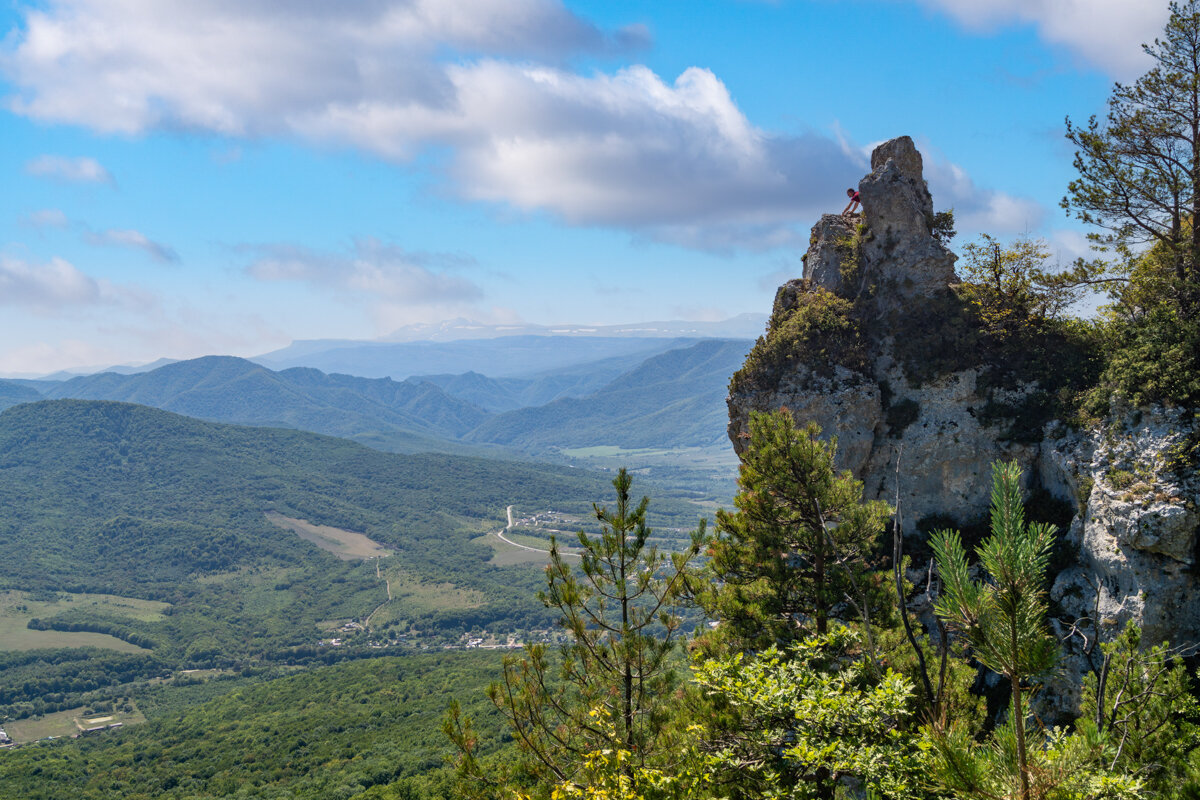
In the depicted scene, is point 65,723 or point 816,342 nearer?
point 816,342

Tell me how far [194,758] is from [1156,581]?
83.8 m

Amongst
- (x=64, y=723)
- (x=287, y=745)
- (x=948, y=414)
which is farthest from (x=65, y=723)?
(x=948, y=414)

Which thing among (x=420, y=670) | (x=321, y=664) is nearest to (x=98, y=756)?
(x=420, y=670)

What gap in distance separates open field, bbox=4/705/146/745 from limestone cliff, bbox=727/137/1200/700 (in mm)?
119698

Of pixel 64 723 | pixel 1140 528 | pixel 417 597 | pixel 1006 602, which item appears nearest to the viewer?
pixel 1006 602

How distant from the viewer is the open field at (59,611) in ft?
470

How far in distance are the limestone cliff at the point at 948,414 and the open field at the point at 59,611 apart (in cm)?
16105

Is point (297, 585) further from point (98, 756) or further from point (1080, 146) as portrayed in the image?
point (1080, 146)

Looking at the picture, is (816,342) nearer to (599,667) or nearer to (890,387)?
(890,387)

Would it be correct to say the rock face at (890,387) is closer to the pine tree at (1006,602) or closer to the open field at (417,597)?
the pine tree at (1006,602)

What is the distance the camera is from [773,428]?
1888 cm

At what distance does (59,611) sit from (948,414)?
664 ft

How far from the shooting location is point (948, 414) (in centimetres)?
2644

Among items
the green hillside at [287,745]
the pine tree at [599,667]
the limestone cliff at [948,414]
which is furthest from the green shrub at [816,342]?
the green hillside at [287,745]
